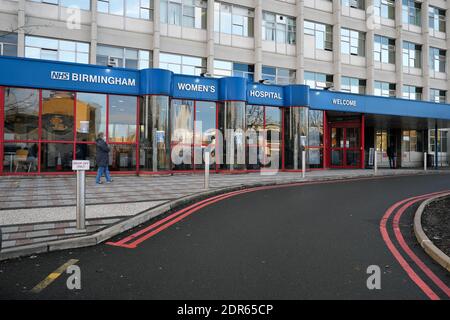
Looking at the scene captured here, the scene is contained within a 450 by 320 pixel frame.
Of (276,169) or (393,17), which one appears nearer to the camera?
(276,169)

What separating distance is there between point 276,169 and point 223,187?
8852 millimetres

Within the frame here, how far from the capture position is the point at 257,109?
20219 millimetres

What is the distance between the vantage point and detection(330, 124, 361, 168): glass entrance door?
24688 mm

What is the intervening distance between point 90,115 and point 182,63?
7.94 meters

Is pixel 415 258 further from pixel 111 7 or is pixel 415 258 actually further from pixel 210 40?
pixel 111 7

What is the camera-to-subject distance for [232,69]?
23438 mm

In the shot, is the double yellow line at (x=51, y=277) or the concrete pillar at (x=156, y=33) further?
A: the concrete pillar at (x=156, y=33)

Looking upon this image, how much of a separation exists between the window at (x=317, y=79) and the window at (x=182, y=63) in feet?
26.3

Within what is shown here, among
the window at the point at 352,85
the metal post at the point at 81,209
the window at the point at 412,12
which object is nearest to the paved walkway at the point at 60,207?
the metal post at the point at 81,209

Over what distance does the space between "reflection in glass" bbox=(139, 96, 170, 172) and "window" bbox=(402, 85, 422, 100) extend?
2276 centimetres

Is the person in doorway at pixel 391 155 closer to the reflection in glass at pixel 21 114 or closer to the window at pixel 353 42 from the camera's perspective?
the window at pixel 353 42

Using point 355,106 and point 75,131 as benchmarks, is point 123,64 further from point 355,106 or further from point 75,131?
point 355,106

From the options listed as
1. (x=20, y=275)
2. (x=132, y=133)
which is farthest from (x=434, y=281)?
(x=132, y=133)

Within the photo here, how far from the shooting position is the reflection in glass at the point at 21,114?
48.2 feet
